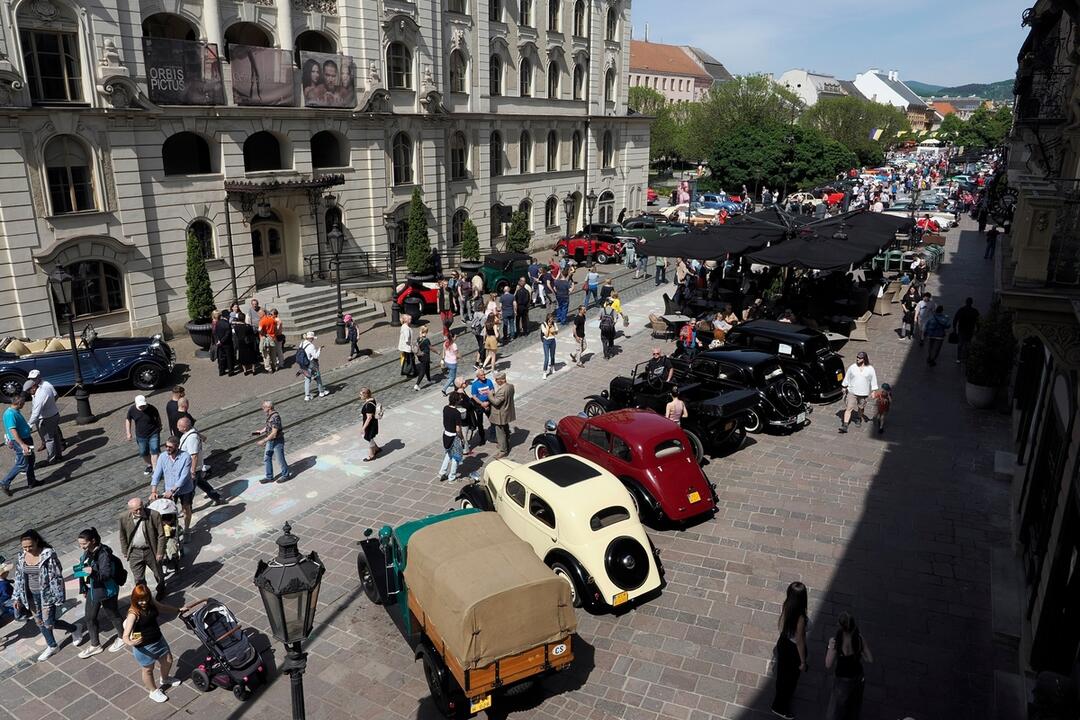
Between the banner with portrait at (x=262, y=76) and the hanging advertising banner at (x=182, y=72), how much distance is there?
525mm

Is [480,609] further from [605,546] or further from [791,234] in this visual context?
[791,234]

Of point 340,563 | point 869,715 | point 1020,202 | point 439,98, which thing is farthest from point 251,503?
point 439,98

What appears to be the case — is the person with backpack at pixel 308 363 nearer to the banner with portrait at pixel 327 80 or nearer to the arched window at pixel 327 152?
the banner with portrait at pixel 327 80

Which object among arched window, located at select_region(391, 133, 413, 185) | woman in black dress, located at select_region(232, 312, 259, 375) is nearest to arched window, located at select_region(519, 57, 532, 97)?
arched window, located at select_region(391, 133, 413, 185)

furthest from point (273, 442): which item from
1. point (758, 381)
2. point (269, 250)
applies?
point (269, 250)

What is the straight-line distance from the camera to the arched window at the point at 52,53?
20625 mm

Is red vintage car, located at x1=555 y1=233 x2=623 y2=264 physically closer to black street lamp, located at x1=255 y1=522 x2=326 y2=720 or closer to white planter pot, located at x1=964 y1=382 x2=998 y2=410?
white planter pot, located at x1=964 y1=382 x2=998 y2=410

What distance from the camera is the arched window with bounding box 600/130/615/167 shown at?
149ft

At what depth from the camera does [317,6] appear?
1081 inches

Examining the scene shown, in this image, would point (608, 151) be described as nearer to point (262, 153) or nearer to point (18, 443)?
point (262, 153)

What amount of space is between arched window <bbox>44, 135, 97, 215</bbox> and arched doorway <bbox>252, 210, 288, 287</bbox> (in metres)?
5.58

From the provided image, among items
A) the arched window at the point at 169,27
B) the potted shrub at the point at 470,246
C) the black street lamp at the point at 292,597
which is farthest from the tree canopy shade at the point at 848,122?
the black street lamp at the point at 292,597

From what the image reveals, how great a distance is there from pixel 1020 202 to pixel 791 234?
614 inches

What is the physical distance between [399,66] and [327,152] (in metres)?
4.52
